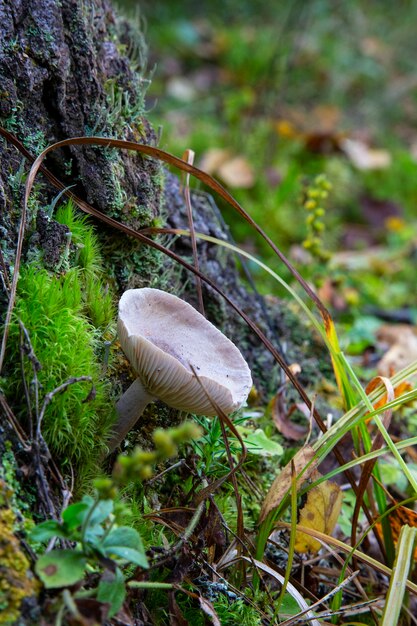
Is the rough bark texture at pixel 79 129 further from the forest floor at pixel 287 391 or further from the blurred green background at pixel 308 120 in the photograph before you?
the blurred green background at pixel 308 120

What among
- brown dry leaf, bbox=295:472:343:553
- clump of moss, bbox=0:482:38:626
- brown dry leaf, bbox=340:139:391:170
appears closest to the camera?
clump of moss, bbox=0:482:38:626

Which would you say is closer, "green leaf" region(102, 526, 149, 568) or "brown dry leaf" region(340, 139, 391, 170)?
"green leaf" region(102, 526, 149, 568)

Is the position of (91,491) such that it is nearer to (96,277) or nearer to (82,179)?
(96,277)

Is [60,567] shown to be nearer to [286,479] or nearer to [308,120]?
[286,479]

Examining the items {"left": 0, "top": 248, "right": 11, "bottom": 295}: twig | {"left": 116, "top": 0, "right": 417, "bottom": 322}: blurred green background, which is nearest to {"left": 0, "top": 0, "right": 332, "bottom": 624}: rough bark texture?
{"left": 0, "top": 248, "right": 11, "bottom": 295}: twig

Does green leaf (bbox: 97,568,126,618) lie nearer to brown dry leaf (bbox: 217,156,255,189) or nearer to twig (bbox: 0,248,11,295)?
twig (bbox: 0,248,11,295)

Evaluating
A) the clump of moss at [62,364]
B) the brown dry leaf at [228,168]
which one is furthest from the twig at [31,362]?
the brown dry leaf at [228,168]

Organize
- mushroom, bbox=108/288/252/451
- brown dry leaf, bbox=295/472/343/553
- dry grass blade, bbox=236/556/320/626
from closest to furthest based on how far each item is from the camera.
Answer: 1. mushroom, bbox=108/288/252/451
2. dry grass blade, bbox=236/556/320/626
3. brown dry leaf, bbox=295/472/343/553
